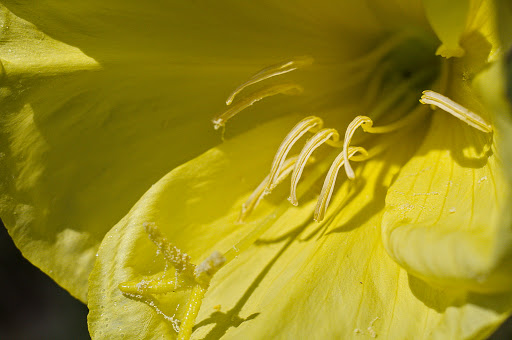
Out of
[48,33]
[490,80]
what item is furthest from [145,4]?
[490,80]

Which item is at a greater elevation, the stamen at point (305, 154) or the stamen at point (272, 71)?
the stamen at point (272, 71)

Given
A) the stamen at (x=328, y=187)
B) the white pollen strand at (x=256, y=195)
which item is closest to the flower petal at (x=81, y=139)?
the white pollen strand at (x=256, y=195)

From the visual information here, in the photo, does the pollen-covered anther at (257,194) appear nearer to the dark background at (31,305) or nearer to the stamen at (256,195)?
the stamen at (256,195)

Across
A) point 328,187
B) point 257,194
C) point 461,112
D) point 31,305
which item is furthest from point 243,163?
point 31,305

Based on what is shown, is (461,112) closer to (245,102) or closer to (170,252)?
(245,102)

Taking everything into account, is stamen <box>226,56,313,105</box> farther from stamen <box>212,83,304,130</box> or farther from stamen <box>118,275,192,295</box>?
stamen <box>118,275,192,295</box>

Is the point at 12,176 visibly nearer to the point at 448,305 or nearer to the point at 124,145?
the point at 124,145

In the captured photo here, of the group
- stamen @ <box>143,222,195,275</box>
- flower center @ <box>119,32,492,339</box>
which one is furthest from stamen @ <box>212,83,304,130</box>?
stamen @ <box>143,222,195,275</box>
